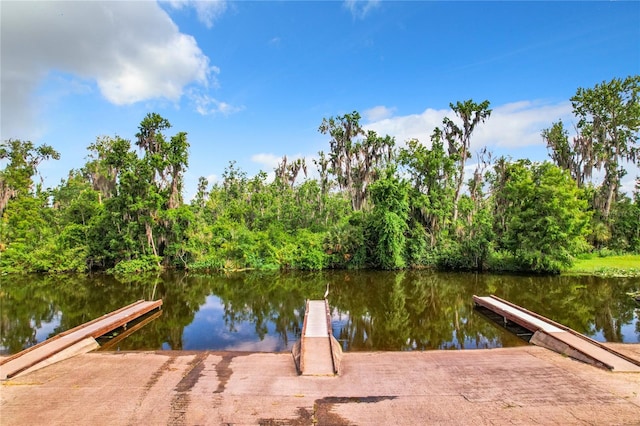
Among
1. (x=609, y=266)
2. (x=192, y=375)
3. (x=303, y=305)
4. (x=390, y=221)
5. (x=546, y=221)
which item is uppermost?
(x=390, y=221)

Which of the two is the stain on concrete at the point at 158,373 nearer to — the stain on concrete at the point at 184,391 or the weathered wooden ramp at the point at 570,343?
the stain on concrete at the point at 184,391

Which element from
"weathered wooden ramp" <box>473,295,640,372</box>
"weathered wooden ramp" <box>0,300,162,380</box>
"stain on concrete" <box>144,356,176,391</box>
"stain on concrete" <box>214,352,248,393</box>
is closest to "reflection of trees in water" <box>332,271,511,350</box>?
"weathered wooden ramp" <box>473,295,640,372</box>

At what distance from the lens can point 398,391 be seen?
6.92 meters

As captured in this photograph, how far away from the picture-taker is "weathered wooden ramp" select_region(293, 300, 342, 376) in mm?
7792

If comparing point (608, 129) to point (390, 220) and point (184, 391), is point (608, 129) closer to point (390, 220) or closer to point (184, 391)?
point (390, 220)

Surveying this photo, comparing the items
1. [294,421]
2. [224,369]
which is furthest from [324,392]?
[224,369]

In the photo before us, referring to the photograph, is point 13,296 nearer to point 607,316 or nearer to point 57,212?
point 57,212

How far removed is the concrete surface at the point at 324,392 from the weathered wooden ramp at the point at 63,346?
0.99 feet

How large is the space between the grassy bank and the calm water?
168 centimetres

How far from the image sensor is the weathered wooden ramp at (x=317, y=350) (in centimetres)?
779

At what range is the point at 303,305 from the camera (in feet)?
53.5

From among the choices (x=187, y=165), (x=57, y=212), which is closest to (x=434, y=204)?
(x=187, y=165)

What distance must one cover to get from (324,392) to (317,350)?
2.00 m

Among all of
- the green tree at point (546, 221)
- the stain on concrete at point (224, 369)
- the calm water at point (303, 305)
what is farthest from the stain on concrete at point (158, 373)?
the green tree at point (546, 221)
